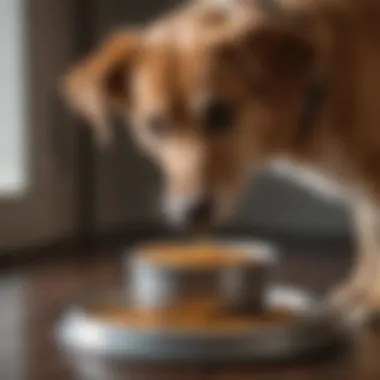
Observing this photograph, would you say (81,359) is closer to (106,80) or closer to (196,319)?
(196,319)

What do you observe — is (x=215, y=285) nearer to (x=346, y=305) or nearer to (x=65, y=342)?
(x=65, y=342)

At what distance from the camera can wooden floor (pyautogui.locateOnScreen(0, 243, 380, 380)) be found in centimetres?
123

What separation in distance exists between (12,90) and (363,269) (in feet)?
3.04

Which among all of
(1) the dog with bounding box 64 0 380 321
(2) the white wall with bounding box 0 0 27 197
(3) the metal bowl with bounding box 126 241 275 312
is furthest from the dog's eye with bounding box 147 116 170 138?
(2) the white wall with bounding box 0 0 27 197

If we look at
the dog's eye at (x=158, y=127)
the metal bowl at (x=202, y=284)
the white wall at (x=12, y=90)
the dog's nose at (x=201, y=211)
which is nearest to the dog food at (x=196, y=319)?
the metal bowl at (x=202, y=284)

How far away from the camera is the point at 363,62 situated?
1601mm

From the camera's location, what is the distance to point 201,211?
1532 mm

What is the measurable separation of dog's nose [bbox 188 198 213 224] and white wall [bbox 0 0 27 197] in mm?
897

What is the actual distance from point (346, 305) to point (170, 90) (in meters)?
0.39

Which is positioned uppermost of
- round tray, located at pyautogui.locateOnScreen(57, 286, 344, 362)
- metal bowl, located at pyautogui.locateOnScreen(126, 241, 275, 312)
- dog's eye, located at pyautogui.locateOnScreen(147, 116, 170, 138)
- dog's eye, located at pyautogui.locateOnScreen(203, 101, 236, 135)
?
dog's eye, located at pyautogui.locateOnScreen(147, 116, 170, 138)

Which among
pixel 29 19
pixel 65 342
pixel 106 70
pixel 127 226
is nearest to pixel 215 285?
pixel 65 342

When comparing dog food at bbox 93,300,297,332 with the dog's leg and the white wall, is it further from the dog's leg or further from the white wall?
the white wall

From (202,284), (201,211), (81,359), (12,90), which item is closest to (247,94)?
(201,211)

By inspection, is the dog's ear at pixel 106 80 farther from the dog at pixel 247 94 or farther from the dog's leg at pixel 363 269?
the dog's leg at pixel 363 269
